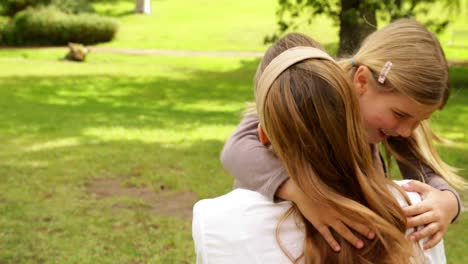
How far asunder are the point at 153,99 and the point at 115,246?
9.00 m

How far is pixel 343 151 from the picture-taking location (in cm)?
160

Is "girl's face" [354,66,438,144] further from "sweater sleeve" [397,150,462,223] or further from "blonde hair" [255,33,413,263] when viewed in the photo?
"blonde hair" [255,33,413,263]

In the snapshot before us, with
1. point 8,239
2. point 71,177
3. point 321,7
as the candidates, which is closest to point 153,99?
point 321,7

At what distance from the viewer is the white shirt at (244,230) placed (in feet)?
5.65

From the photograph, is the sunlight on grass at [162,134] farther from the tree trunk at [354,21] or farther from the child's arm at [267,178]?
the child's arm at [267,178]

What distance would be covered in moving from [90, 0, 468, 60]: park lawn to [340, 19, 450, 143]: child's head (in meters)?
21.0

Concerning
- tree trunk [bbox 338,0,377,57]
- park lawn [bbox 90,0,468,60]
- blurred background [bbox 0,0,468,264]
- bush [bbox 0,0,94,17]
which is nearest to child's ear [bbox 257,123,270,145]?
blurred background [bbox 0,0,468,264]

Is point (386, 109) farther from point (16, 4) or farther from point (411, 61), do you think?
point (16, 4)

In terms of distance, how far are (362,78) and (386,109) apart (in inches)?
5.3

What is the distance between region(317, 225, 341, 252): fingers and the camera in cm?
169

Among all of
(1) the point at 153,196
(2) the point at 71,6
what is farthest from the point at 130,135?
(2) the point at 71,6

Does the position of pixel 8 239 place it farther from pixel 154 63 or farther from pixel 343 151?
pixel 154 63

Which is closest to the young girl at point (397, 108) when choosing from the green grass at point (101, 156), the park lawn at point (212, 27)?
the green grass at point (101, 156)

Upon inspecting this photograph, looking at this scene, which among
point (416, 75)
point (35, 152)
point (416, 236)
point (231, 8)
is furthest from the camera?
point (231, 8)
